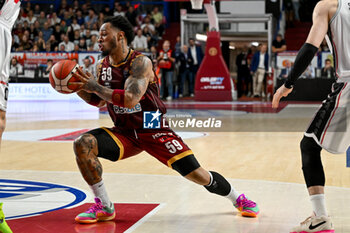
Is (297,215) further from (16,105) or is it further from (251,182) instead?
(16,105)

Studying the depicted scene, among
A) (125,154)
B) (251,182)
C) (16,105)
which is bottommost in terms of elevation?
(16,105)

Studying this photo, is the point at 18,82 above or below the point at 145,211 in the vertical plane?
below

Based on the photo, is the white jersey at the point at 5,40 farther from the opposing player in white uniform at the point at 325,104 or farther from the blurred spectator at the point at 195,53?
the blurred spectator at the point at 195,53

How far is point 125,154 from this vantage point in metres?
5.17

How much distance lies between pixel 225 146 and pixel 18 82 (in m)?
13.3

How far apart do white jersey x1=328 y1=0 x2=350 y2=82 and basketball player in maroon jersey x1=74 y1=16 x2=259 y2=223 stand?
1.38 m

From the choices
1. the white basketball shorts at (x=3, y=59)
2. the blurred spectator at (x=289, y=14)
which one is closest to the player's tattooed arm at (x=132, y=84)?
the white basketball shorts at (x=3, y=59)

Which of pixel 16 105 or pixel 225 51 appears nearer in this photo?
pixel 16 105

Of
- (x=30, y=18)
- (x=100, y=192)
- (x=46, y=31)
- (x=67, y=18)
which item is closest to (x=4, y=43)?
(x=100, y=192)

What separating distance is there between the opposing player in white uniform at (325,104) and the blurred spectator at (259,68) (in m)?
15.8

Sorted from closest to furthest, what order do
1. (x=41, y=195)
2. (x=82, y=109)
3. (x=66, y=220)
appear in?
1. (x=66, y=220)
2. (x=41, y=195)
3. (x=82, y=109)

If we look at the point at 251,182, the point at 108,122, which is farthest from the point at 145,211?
the point at 108,122

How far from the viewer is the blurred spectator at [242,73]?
70.7 feet

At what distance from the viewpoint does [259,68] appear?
66.7 feet
